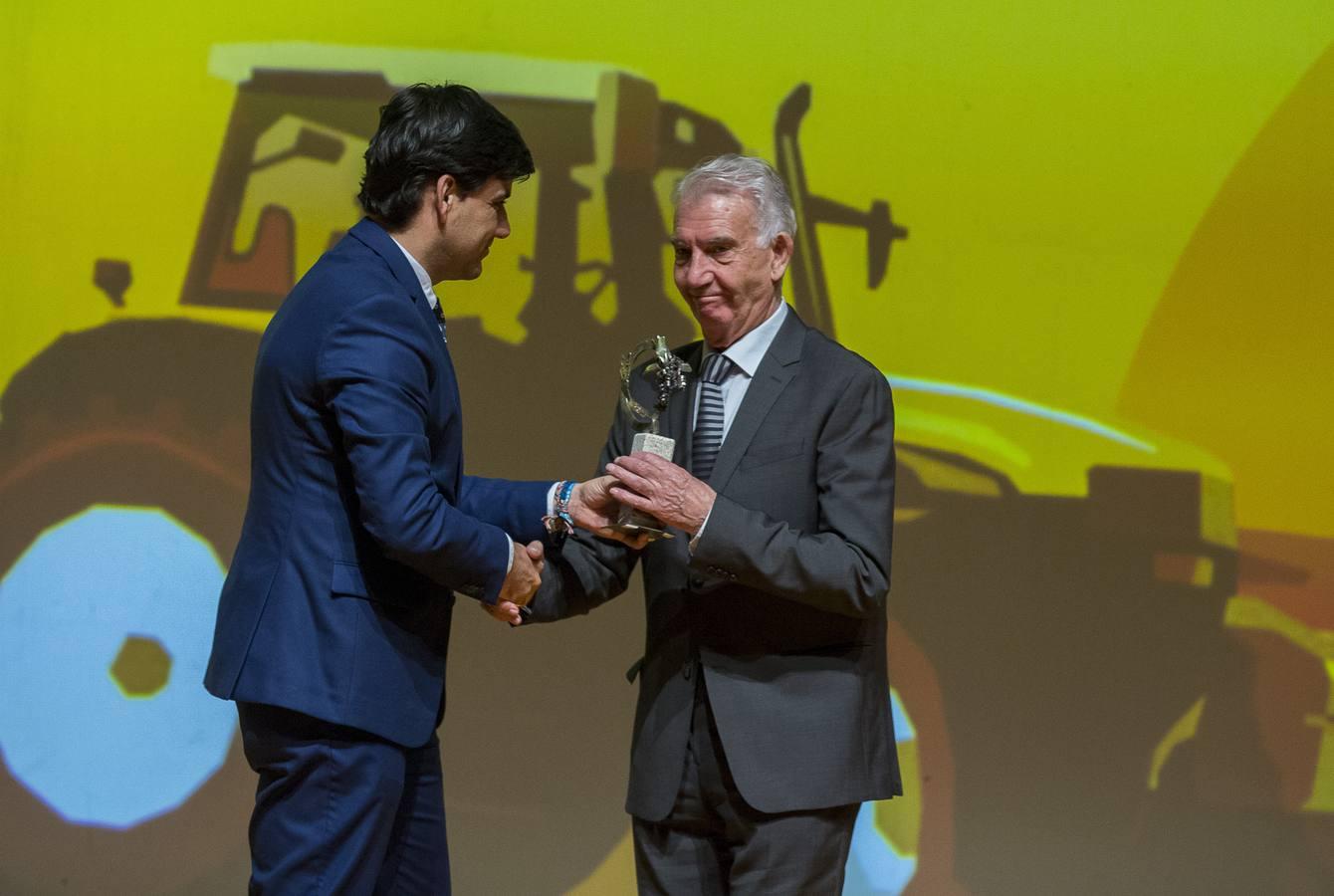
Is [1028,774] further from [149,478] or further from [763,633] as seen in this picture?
Answer: [149,478]

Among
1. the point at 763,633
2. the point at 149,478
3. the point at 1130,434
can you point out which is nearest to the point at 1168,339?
the point at 1130,434

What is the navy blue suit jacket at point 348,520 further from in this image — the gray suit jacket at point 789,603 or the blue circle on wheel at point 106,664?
the blue circle on wheel at point 106,664

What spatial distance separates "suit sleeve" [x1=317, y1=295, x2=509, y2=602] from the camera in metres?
1.93

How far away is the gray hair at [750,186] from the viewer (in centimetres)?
219

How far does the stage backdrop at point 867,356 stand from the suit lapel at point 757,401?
1.30 metres

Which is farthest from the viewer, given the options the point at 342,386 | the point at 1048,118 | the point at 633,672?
the point at 1048,118

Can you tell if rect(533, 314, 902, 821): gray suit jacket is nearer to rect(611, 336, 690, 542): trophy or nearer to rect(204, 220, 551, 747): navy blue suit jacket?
rect(611, 336, 690, 542): trophy

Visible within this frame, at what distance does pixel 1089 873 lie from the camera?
3451 millimetres

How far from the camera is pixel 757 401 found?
2133 mm

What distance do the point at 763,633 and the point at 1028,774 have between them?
1.65 m

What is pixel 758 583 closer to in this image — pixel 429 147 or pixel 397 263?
pixel 397 263

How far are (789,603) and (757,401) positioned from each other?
32cm

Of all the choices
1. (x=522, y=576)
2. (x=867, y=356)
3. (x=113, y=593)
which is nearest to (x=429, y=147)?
(x=522, y=576)

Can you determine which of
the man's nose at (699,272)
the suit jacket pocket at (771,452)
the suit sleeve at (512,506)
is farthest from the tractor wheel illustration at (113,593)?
the suit jacket pocket at (771,452)
